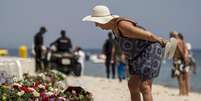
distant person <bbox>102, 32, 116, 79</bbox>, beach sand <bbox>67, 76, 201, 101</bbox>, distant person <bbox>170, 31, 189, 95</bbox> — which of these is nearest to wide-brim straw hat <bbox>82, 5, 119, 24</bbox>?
beach sand <bbox>67, 76, 201, 101</bbox>

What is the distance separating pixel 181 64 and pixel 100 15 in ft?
21.6

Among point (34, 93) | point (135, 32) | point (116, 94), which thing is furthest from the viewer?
point (116, 94)

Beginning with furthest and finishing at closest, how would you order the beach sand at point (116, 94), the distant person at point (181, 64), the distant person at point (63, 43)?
the distant person at point (63, 43)
the distant person at point (181, 64)
the beach sand at point (116, 94)

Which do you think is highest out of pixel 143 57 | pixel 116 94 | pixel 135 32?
pixel 135 32

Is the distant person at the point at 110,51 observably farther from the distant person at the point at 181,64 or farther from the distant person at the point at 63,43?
the distant person at the point at 181,64

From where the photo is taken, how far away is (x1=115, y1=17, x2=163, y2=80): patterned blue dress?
728 centimetres

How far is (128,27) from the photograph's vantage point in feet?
23.2

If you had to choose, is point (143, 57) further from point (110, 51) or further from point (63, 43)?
point (63, 43)

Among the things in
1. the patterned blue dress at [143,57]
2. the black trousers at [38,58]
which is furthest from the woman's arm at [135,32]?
the black trousers at [38,58]

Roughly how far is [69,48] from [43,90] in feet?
42.5

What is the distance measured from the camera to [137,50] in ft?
24.1

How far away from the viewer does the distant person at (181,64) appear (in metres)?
13.4

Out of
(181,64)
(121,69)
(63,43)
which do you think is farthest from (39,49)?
(181,64)

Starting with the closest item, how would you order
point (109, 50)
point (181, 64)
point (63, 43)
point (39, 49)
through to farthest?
point (181, 64) → point (109, 50) → point (63, 43) → point (39, 49)
